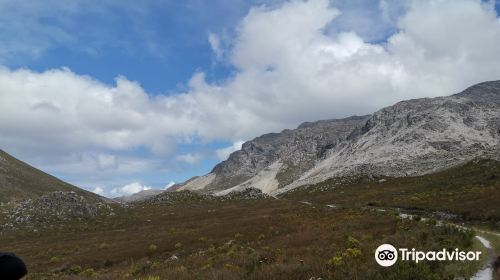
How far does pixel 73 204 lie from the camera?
83.8 m

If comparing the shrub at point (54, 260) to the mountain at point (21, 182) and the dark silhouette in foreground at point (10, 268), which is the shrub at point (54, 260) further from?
the mountain at point (21, 182)

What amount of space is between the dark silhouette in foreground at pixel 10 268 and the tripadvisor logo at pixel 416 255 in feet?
39.8

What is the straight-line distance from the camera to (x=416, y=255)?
1658 cm

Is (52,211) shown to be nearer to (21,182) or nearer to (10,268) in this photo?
(21,182)

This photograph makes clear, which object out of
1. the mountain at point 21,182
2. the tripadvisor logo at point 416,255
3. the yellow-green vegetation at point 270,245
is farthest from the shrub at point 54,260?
the mountain at point 21,182

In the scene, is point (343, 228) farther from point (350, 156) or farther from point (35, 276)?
point (350, 156)

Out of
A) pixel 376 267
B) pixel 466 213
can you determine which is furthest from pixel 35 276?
pixel 466 213

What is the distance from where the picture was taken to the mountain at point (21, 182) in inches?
5018

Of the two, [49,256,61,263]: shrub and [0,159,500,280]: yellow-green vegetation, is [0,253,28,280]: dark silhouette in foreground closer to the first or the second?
[0,159,500,280]: yellow-green vegetation

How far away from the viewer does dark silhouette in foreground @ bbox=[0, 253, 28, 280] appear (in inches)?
232

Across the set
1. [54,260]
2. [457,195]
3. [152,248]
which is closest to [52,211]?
[54,260]

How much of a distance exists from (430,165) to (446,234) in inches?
4154

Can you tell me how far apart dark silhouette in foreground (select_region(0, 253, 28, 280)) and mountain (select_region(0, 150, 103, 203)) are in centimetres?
12672

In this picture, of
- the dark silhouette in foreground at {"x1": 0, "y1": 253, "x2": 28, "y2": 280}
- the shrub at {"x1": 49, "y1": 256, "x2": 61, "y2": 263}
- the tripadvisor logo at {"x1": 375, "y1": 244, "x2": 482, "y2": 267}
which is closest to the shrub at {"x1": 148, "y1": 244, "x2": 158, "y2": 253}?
the shrub at {"x1": 49, "y1": 256, "x2": 61, "y2": 263}
